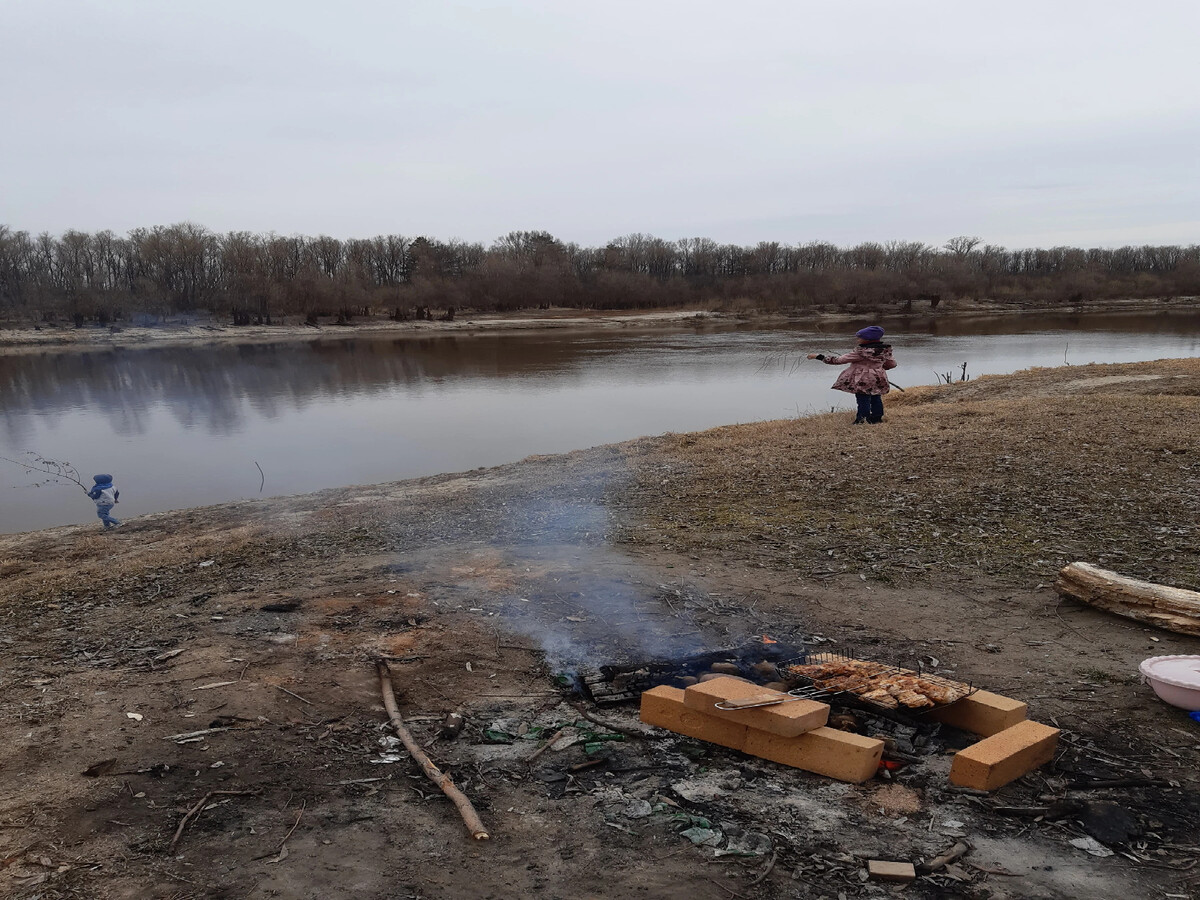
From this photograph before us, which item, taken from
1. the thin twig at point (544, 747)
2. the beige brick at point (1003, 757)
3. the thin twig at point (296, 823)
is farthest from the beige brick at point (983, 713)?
the thin twig at point (296, 823)

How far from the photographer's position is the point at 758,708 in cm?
388

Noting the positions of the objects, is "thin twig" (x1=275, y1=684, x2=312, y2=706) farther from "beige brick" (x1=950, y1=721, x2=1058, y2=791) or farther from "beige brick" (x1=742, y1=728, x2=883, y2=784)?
"beige brick" (x1=950, y1=721, x2=1058, y2=791)

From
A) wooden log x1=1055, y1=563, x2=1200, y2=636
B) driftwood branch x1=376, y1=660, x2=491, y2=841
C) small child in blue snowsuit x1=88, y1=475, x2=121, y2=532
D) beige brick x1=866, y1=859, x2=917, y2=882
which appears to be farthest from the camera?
small child in blue snowsuit x1=88, y1=475, x2=121, y2=532

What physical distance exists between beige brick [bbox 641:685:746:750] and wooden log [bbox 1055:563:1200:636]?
3.07 m

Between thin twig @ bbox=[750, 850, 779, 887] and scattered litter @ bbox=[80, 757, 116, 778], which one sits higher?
scattered litter @ bbox=[80, 757, 116, 778]

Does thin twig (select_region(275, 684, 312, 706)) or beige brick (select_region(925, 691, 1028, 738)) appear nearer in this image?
beige brick (select_region(925, 691, 1028, 738))

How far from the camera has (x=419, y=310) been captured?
66688 mm

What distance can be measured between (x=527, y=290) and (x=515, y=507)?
225ft

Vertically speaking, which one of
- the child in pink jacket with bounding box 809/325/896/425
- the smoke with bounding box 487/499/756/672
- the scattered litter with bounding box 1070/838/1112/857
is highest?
the child in pink jacket with bounding box 809/325/896/425

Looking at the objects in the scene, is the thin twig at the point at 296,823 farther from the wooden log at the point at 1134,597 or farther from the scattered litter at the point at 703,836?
the wooden log at the point at 1134,597

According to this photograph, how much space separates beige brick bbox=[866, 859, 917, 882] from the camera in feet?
9.99

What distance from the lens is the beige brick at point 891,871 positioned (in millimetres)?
3045

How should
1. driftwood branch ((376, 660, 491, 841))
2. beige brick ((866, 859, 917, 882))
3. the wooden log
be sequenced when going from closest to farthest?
beige brick ((866, 859, 917, 882))
driftwood branch ((376, 660, 491, 841))
the wooden log

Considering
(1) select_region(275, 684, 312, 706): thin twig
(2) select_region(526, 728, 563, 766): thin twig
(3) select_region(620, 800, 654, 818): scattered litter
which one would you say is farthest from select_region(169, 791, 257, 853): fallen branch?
(3) select_region(620, 800, 654, 818): scattered litter
